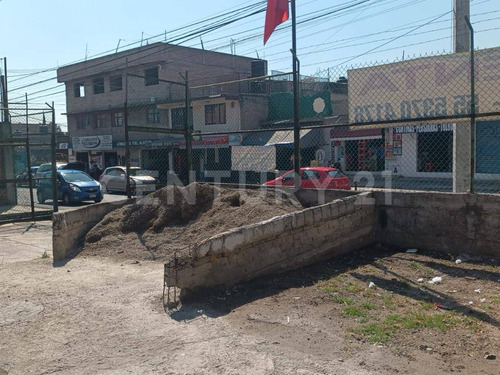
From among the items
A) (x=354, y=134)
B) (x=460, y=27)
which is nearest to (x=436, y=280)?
(x=460, y=27)

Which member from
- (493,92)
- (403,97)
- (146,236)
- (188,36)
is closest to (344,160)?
(188,36)

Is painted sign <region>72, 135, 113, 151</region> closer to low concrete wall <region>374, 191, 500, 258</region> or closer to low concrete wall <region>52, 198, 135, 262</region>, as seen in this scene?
low concrete wall <region>52, 198, 135, 262</region>

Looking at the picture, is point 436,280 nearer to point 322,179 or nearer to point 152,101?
point 322,179

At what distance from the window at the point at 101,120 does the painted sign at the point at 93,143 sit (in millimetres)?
1268

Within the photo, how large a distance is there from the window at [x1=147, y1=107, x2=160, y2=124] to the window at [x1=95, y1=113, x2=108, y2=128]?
241 inches

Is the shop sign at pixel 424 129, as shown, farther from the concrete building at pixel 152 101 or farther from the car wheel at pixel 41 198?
the car wheel at pixel 41 198

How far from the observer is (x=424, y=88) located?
1278 cm

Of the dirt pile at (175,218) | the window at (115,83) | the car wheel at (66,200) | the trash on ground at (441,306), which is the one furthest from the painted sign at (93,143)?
the trash on ground at (441,306)

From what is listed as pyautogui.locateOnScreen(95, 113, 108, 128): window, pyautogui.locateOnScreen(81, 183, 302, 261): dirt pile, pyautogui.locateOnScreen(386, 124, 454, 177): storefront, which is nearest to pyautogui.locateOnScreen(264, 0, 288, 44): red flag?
pyautogui.locateOnScreen(81, 183, 302, 261): dirt pile

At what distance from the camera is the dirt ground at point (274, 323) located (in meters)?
3.95

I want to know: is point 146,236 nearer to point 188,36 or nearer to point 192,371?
point 192,371

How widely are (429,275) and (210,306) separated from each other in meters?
2.90

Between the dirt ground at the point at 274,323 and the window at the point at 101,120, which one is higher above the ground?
the window at the point at 101,120

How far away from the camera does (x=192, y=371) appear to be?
3887 millimetres
